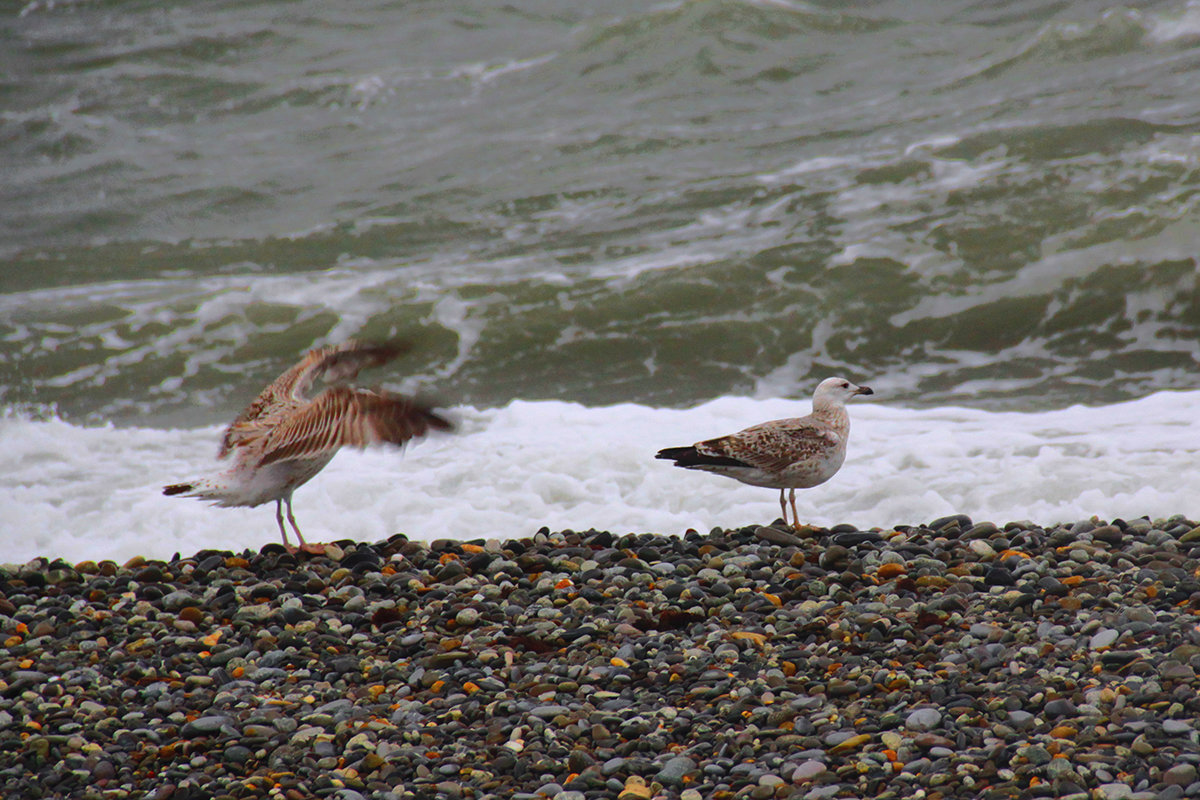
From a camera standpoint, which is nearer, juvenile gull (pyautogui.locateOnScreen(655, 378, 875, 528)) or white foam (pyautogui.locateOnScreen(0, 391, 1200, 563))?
juvenile gull (pyautogui.locateOnScreen(655, 378, 875, 528))

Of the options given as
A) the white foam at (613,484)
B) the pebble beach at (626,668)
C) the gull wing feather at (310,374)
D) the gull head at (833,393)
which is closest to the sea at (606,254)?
the white foam at (613,484)

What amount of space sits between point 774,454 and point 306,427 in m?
2.14

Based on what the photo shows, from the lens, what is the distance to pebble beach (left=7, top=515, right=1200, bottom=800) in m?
3.51

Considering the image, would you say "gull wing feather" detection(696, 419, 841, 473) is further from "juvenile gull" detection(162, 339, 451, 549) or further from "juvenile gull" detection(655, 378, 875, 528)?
"juvenile gull" detection(162, 339, 451, 549)

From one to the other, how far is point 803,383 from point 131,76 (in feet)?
44.3

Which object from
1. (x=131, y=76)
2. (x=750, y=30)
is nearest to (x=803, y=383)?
(x=750, y=30)

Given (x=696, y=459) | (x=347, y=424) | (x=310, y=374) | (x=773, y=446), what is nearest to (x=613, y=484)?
(x=696, y=459)

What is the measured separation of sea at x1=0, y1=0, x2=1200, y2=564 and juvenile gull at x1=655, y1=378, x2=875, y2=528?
3.30ft

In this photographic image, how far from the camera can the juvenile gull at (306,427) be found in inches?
195

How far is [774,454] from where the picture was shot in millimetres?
5613

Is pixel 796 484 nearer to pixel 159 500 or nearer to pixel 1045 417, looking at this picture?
pixel 1045 417

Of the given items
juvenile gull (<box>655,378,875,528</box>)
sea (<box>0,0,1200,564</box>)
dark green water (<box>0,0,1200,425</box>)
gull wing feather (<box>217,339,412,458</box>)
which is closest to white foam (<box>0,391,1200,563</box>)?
sea (<box>0,0,1200,564</box>)

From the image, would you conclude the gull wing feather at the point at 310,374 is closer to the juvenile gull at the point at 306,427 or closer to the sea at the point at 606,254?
the juvenile gull at the point at 306,427

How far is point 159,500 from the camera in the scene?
730cm
